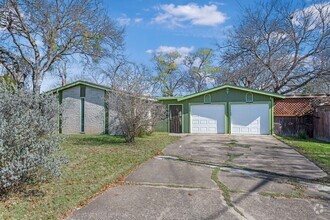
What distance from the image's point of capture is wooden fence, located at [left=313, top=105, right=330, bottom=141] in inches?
499

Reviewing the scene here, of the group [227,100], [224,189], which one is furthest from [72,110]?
[224,189]

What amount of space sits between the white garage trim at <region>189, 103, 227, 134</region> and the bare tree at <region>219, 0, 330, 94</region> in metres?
7.63

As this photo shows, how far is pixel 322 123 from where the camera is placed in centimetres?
1341

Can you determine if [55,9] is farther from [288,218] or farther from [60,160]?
[288,218]

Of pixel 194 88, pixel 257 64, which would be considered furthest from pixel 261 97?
pixel 194 88

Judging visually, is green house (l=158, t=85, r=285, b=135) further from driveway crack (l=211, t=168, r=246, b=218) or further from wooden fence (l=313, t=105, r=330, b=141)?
driveway crack (l=211, t=168, r=246, b=218)

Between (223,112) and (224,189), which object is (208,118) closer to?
(223,112)

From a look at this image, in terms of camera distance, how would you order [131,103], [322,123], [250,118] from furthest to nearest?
1. [250,118]
2. [322,123]
3. [131,103]

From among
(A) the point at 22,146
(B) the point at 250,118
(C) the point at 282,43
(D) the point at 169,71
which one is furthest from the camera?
(D) the point at 169,71

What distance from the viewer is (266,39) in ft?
69.4

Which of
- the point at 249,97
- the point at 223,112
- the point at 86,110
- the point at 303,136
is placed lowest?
the point at 303,136

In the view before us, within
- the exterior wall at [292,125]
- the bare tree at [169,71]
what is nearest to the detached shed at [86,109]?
the exterior wall at [292,125]

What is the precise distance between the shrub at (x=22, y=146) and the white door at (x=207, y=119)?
500 inches

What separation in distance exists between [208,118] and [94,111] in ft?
24.9
